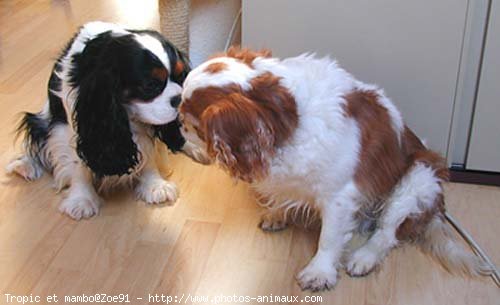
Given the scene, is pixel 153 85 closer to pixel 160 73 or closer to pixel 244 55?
pixel 160 73

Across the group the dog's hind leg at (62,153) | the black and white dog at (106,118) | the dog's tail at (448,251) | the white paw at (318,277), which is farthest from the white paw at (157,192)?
the dog's tail at (448,251)

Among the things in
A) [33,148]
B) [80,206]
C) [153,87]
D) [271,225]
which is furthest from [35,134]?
[271,225]

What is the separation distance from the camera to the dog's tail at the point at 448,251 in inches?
72.5

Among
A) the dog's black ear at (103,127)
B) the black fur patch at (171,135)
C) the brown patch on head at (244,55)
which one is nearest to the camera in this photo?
the brown patch on head at (244,55)

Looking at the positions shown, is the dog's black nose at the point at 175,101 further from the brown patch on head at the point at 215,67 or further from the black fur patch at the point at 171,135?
the brown patch on head at the point at 215,67

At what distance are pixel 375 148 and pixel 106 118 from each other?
2.53 feet

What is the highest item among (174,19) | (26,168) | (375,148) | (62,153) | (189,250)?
(174,19)

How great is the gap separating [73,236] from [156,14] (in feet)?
5.66

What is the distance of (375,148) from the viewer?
1.76 meters

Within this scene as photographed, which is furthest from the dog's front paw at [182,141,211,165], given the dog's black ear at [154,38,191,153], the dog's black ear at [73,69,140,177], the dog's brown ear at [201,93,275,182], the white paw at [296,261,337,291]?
the dog's brown ear at [201,93,275,182]

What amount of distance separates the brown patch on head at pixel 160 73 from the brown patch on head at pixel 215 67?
333mm

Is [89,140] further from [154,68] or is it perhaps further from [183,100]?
[183,100]

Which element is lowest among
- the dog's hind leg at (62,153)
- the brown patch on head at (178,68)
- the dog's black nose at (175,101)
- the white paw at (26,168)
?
the white paw at (26,168)

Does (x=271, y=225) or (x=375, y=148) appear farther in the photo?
(x=271, y=225)
